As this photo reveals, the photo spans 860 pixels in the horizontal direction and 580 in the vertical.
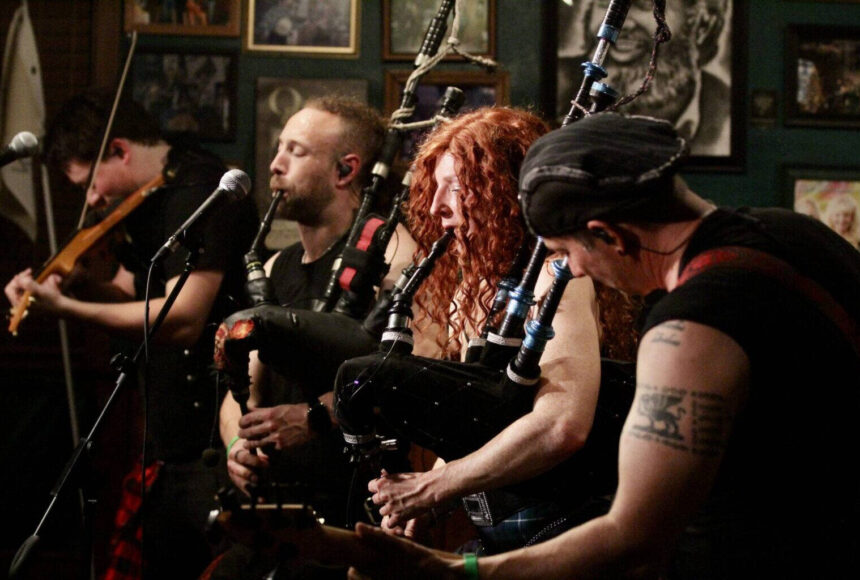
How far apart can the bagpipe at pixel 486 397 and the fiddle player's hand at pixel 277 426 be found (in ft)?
2.10

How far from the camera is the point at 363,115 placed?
329 cm

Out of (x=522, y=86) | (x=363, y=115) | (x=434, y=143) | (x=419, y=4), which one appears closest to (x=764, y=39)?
(x=522, y=86)

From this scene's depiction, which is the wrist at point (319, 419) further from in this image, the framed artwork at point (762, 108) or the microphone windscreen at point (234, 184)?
the framed artwork at point (762, 108)

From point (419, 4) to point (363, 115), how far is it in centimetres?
103

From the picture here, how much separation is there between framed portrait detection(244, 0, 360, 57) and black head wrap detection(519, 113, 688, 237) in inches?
108

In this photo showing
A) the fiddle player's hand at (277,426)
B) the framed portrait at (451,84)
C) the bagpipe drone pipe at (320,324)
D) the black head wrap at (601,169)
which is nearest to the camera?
the black head wrap at (601,169)

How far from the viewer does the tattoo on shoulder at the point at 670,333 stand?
1363mm

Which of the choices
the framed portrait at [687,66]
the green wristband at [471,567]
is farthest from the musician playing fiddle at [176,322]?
the green wristband at [471,567]

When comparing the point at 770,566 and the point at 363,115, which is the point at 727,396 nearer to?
the point at 770,566

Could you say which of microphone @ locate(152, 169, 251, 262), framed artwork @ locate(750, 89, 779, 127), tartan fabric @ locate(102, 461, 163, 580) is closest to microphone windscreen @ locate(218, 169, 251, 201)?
microphone @ locate(152, 169, 251, 262)

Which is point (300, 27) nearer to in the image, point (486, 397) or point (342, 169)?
point (342, 169)

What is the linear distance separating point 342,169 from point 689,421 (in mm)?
2012

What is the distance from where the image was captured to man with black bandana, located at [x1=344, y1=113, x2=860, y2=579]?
4.48 feet

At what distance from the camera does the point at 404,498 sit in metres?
2.07
